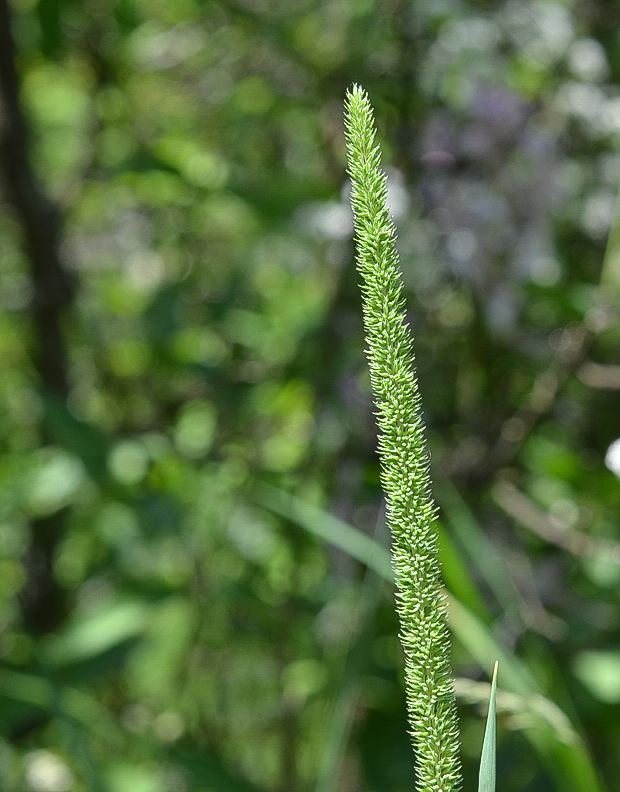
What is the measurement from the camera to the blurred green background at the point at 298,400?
1.09m

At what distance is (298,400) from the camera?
1.32 meters

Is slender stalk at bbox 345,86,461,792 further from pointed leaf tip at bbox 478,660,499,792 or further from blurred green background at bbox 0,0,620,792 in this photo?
blurred green background at bbox 0,0,620,792

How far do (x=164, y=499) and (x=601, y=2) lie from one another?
909 millimetres

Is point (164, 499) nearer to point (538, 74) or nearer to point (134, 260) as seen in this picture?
point (538, 74)

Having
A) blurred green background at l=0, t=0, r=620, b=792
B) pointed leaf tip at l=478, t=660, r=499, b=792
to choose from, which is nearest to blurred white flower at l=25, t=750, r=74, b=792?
blurred green background at l=0, t=0, r=620, b=792

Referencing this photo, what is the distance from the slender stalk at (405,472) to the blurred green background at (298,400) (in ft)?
1.60

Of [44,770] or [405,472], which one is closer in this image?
[405,472]

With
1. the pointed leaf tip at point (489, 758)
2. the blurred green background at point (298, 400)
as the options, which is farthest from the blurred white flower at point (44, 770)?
the pointed leaf tip at point (489, 758)

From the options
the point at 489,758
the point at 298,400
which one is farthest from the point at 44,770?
the point at 489,758

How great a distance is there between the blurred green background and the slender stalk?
0.49 meters

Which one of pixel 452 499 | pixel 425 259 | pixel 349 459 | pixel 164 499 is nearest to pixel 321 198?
pixel 425 259

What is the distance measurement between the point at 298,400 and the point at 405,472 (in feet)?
3.36

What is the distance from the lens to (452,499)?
80 cm

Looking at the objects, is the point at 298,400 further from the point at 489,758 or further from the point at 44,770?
the point at 489,758
